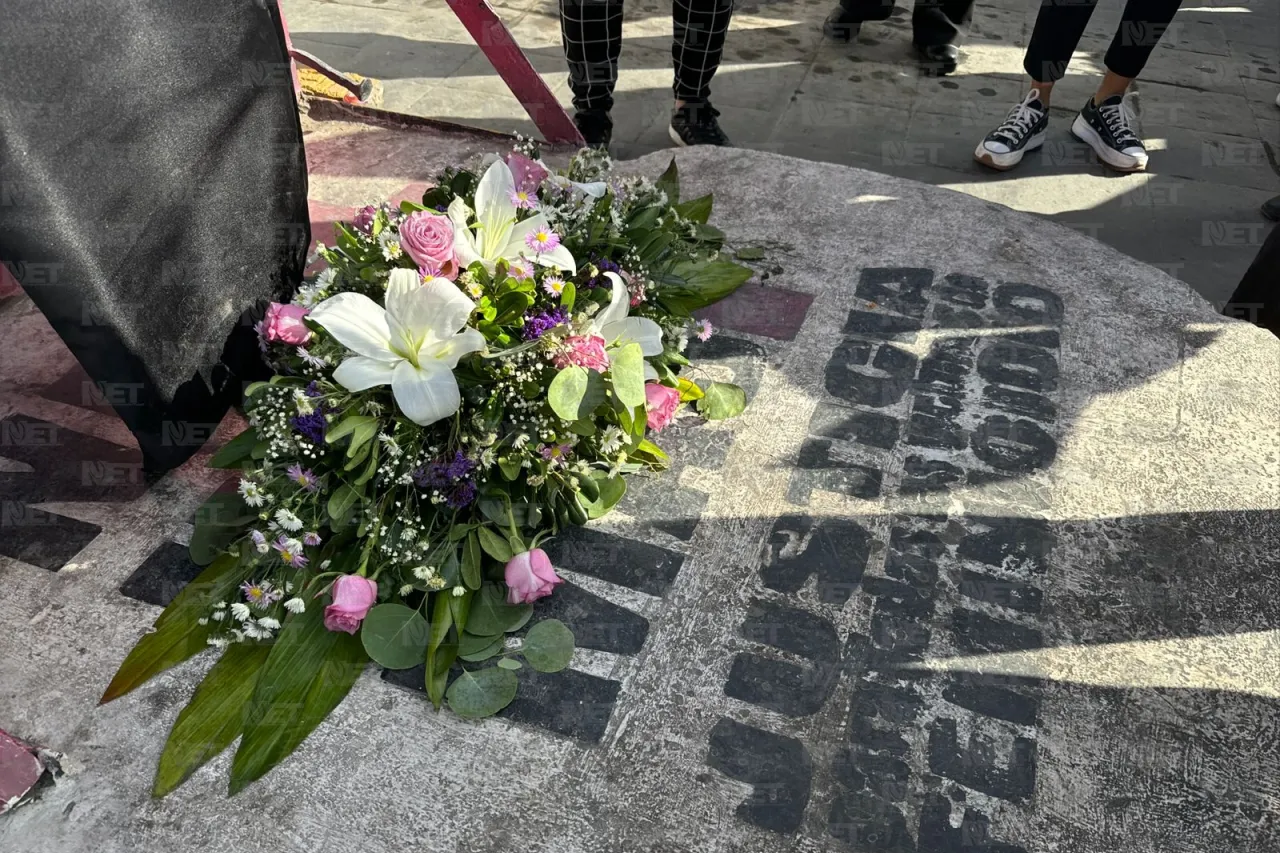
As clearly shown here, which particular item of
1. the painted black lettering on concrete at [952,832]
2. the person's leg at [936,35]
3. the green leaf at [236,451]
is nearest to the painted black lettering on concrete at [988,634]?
the painted black lettering on concrete at [952,832]

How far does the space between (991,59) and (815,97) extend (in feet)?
3.39

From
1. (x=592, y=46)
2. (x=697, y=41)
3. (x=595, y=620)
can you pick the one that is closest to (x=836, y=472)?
(x=595, y=620)

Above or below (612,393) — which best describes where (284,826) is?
below

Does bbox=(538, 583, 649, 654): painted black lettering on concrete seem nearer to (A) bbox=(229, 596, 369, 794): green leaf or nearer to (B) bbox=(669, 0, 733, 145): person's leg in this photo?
(A) bbox=(229, 596, 369, 794): green leaf

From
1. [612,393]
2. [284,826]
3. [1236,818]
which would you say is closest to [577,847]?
[284,826]

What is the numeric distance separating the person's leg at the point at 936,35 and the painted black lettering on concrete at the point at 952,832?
158 inches

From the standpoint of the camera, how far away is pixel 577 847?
1.46 metres

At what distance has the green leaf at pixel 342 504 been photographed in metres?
1.73

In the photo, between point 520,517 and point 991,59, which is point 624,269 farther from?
point 991,59

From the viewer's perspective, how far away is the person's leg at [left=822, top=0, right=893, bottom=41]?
4.89m

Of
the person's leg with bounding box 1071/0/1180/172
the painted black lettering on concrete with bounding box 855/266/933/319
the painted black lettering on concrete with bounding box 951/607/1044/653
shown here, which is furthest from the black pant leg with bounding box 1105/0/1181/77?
the painted black lettering on concrete with bounding box 951/607/1044/653

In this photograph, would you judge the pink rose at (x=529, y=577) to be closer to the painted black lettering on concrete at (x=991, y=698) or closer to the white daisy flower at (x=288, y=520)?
the white daisy flower at (x=288, y=520)

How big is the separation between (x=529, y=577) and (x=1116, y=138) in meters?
3.43

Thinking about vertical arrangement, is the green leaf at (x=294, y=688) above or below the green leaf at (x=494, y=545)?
below
